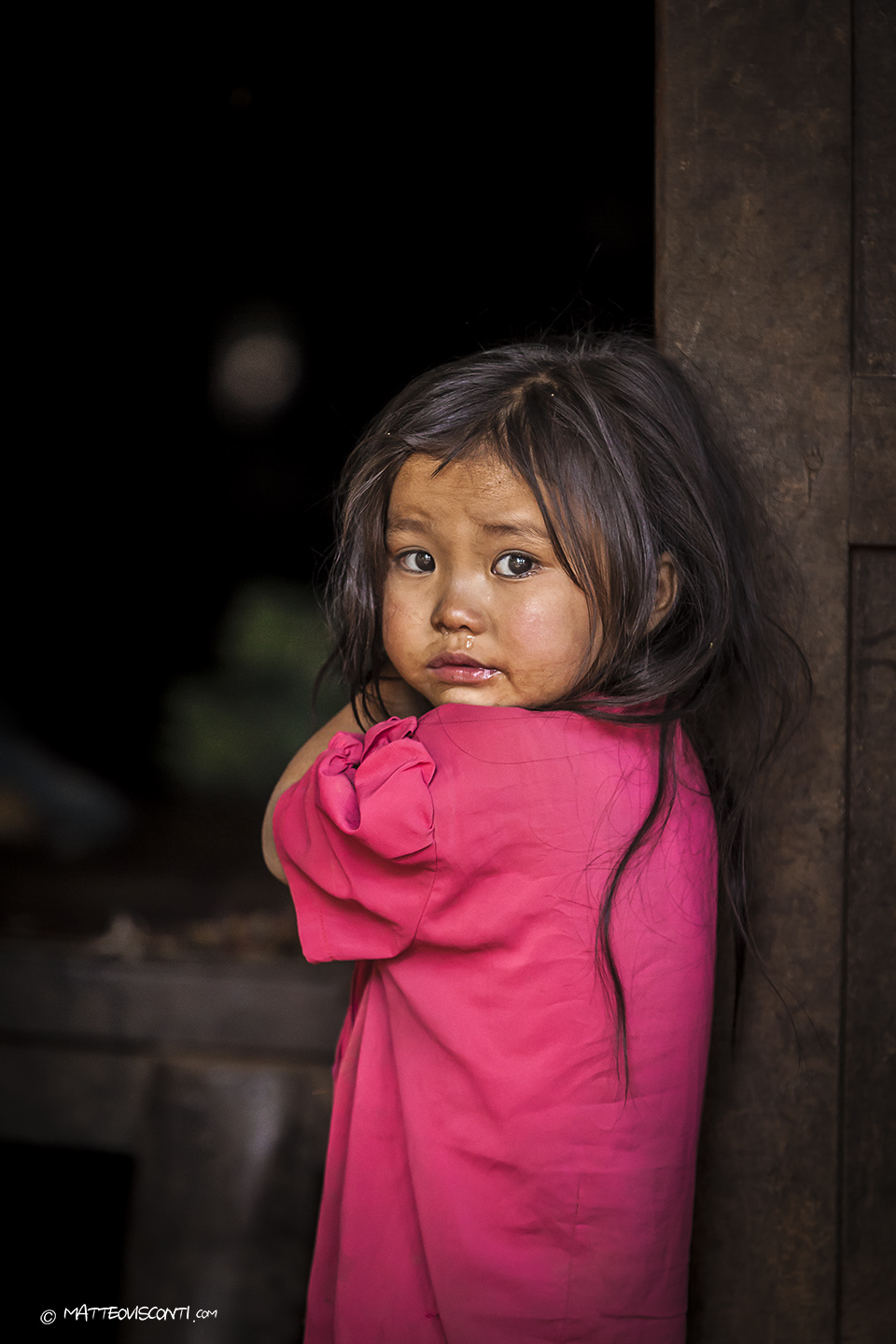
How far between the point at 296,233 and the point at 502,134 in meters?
Result: 1.13

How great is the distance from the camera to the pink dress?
2.52 feet

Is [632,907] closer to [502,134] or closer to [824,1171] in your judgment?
[824,1171]

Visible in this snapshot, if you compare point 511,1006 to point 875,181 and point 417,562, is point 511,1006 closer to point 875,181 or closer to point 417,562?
point 417,562

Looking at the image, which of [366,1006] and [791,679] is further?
[791,679]

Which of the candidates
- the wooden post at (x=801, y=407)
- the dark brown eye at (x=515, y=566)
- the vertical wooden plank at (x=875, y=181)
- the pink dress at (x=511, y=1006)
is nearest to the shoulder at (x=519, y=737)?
the pink dress at (x=511, y=1006)

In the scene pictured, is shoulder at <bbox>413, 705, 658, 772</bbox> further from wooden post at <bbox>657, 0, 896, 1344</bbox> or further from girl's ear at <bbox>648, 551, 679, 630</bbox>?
wooden post at <bbox>657, 0, 896, 1344</bbox>

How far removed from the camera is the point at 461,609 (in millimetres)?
793

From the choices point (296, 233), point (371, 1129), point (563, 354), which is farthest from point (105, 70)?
point (371, 1129)

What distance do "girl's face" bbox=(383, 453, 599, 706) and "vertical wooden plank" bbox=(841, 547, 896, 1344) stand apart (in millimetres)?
367

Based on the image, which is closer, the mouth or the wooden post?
the mouth

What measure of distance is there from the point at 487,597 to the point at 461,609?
3cm

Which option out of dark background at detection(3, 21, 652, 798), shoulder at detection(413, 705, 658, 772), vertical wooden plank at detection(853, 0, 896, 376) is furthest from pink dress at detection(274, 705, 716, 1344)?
dark background at detection(3, 21, 652, 798)

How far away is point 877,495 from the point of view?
0.97 metres

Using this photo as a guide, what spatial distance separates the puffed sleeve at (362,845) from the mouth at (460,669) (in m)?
0.05
